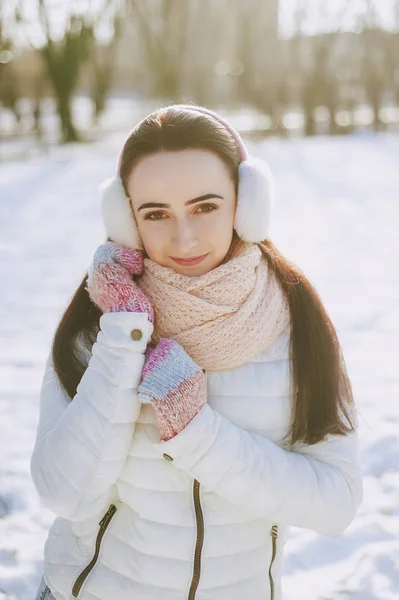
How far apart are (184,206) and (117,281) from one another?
199 millimetres

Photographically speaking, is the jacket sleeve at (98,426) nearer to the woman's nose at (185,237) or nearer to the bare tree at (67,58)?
the woman's nose at (185,237)

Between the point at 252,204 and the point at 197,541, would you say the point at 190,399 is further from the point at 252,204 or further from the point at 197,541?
the point at 252,204

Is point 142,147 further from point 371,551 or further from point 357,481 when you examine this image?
point 371,551

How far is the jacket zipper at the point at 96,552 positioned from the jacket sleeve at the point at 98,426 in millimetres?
83

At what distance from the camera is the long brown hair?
4.28 ft

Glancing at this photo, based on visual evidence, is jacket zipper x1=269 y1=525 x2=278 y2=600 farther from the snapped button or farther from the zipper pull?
the snapped button

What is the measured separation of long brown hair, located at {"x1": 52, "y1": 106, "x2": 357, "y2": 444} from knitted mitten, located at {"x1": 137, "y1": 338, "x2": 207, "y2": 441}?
0.72 ft

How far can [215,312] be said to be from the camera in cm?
129

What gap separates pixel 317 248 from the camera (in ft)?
20.9

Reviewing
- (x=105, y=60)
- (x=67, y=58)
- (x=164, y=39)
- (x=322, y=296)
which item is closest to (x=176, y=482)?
(x=322, y=296)

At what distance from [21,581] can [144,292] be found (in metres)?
1.20

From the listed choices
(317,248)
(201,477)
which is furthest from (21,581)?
(317,248)

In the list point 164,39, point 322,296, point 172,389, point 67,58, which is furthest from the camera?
point 164,39

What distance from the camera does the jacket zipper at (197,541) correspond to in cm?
127
